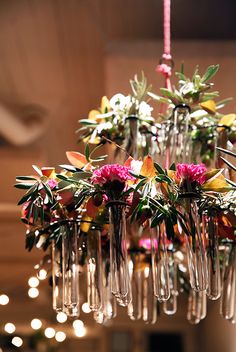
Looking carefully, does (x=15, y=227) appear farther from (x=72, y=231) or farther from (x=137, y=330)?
(x=72, y=231)

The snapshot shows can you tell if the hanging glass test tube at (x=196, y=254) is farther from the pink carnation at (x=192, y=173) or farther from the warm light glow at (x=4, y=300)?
the warm light glow at (x=4, y=300)

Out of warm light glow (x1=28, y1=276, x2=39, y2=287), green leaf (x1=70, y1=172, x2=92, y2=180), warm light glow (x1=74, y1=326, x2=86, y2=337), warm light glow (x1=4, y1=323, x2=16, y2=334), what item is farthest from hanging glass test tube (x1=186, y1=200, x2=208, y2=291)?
warm light glow (x1=74, y1=326, x2=86, y2=337)

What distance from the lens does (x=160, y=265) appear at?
1.67 metres

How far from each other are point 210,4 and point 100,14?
22.1 inches

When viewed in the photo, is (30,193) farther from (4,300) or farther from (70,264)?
(4,300)

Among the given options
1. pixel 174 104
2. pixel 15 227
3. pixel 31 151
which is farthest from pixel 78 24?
pixel 174 104

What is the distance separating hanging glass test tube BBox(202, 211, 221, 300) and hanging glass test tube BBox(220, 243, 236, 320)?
33 centimetres

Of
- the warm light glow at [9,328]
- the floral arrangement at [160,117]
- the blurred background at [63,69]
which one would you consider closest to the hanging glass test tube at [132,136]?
the floral arrangement at [160,117]

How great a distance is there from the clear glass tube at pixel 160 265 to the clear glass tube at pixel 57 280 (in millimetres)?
261

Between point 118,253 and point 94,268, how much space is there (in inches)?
7.8

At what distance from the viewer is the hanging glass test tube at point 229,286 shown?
2.01 metres

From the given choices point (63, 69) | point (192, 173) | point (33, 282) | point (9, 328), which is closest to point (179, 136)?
point (192, 173)

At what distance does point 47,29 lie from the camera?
3.45 meters

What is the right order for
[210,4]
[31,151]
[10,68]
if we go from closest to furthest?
1. [210,4]
2. [10,68]
3. [31,151]
